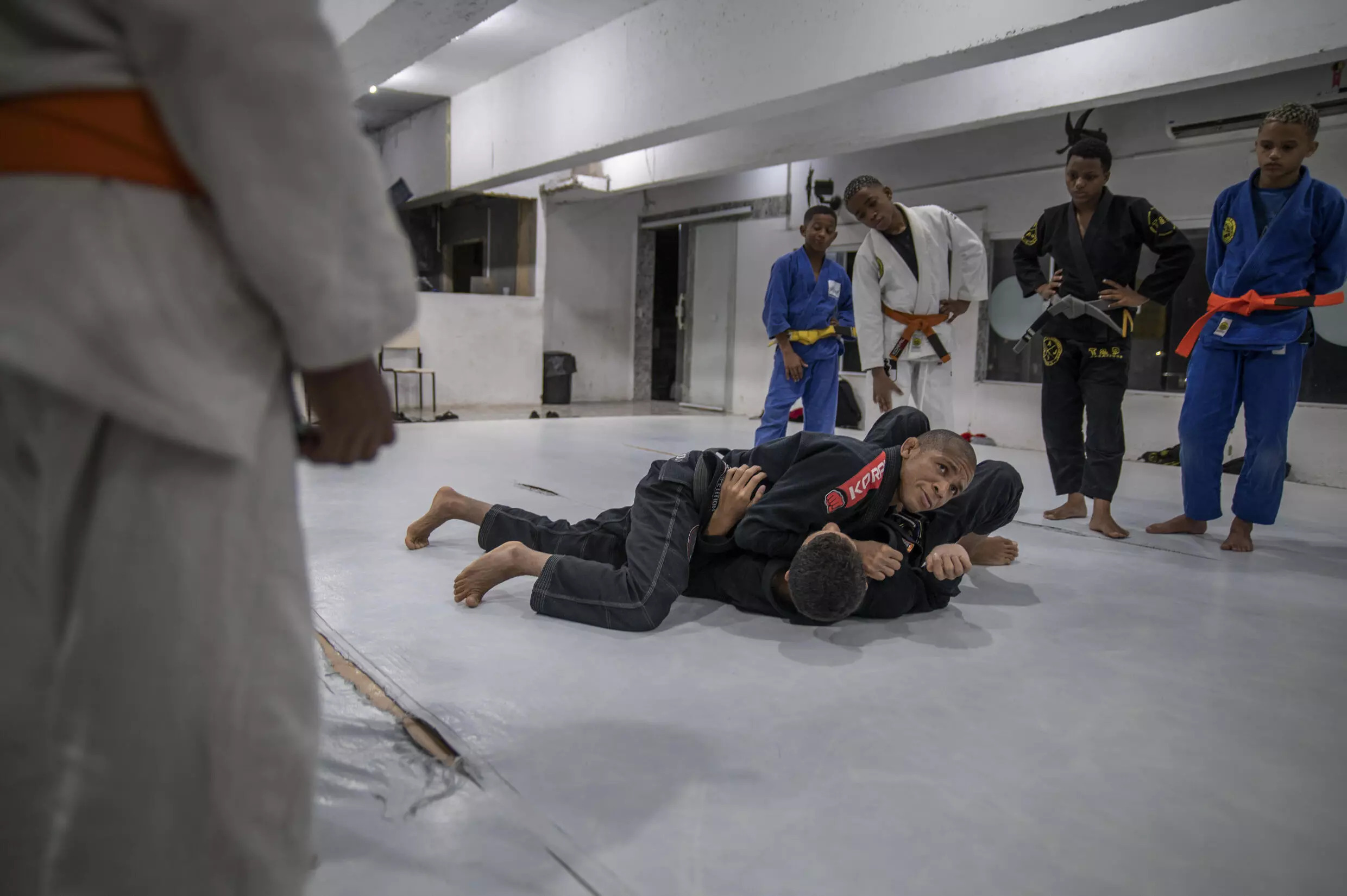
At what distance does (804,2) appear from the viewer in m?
4.52

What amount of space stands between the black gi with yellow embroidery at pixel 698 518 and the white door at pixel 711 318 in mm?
7305

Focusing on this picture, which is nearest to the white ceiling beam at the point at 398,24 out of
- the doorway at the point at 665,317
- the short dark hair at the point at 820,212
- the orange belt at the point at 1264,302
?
the short dark hair at the point at 820,212

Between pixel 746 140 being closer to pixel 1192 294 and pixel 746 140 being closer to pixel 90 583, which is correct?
pixel 1192 294

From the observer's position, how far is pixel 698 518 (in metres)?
2.05

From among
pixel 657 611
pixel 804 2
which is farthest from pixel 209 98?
pixel 804 2

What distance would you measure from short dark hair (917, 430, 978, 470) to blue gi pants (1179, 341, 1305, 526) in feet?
5.38

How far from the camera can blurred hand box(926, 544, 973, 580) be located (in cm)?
192

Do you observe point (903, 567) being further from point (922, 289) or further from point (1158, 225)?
point (1158, 225)

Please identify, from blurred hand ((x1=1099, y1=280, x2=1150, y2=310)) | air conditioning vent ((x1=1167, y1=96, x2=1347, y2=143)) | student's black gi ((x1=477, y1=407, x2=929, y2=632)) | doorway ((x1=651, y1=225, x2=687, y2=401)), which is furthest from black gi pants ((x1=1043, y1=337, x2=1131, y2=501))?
doorway ((x1=651, y1=225, x2=687, y2=401))

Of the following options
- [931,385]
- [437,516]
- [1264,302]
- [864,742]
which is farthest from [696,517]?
[1264,302]

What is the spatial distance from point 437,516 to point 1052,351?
2.51 meters

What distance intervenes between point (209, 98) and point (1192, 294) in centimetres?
654

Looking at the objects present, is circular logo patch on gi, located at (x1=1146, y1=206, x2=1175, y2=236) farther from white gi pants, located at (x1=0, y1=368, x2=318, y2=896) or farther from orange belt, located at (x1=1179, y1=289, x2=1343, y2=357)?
white gi pants, located at (x1=0, y1=368, x2=318, y2=896)

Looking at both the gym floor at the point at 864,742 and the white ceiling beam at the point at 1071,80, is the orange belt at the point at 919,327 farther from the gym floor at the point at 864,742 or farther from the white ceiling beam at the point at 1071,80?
the white ceiling beam at the point at 1071,80
